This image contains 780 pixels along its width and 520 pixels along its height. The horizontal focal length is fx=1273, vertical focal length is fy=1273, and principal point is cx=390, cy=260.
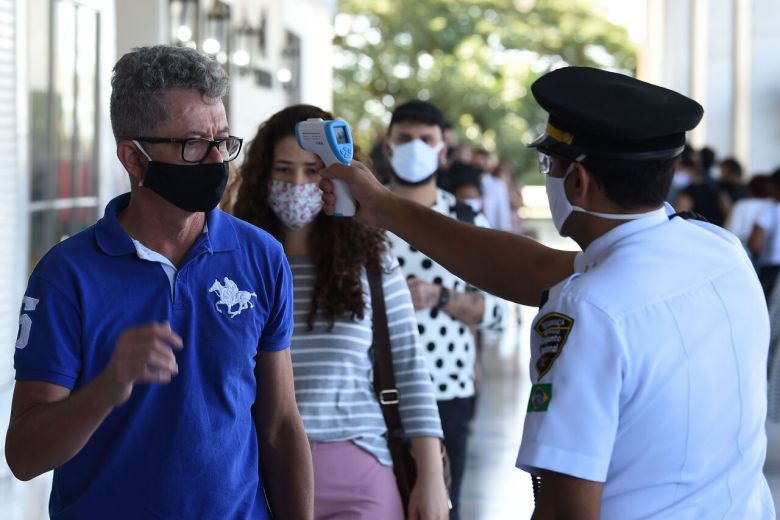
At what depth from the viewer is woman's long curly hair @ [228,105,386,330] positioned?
3.17 meters

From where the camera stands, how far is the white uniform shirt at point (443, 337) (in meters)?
4.54

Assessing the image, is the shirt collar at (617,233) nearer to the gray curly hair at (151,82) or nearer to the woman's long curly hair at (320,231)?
the gray curly hair at (151,82)

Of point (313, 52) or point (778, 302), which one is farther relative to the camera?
point (313, 52)

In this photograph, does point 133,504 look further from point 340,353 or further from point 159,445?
point 340,353

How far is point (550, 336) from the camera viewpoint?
1982 millimetres

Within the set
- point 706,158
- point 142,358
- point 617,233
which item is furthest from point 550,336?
point 706,158

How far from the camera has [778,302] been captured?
24.7 feet

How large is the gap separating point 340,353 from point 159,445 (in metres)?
0.96

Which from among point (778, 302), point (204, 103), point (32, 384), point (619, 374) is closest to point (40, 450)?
point (32, 384)

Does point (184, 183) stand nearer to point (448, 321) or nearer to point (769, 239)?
point (448, 321)

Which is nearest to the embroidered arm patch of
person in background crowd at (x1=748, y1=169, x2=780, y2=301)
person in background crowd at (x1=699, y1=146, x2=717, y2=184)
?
person in background crowd at (x1=748, y1=169, x2=780, y2=301)

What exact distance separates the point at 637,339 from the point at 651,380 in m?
0.07

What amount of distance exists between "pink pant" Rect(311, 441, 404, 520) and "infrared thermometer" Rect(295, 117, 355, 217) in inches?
25.5

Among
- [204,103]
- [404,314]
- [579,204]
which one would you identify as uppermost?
[204,103]
